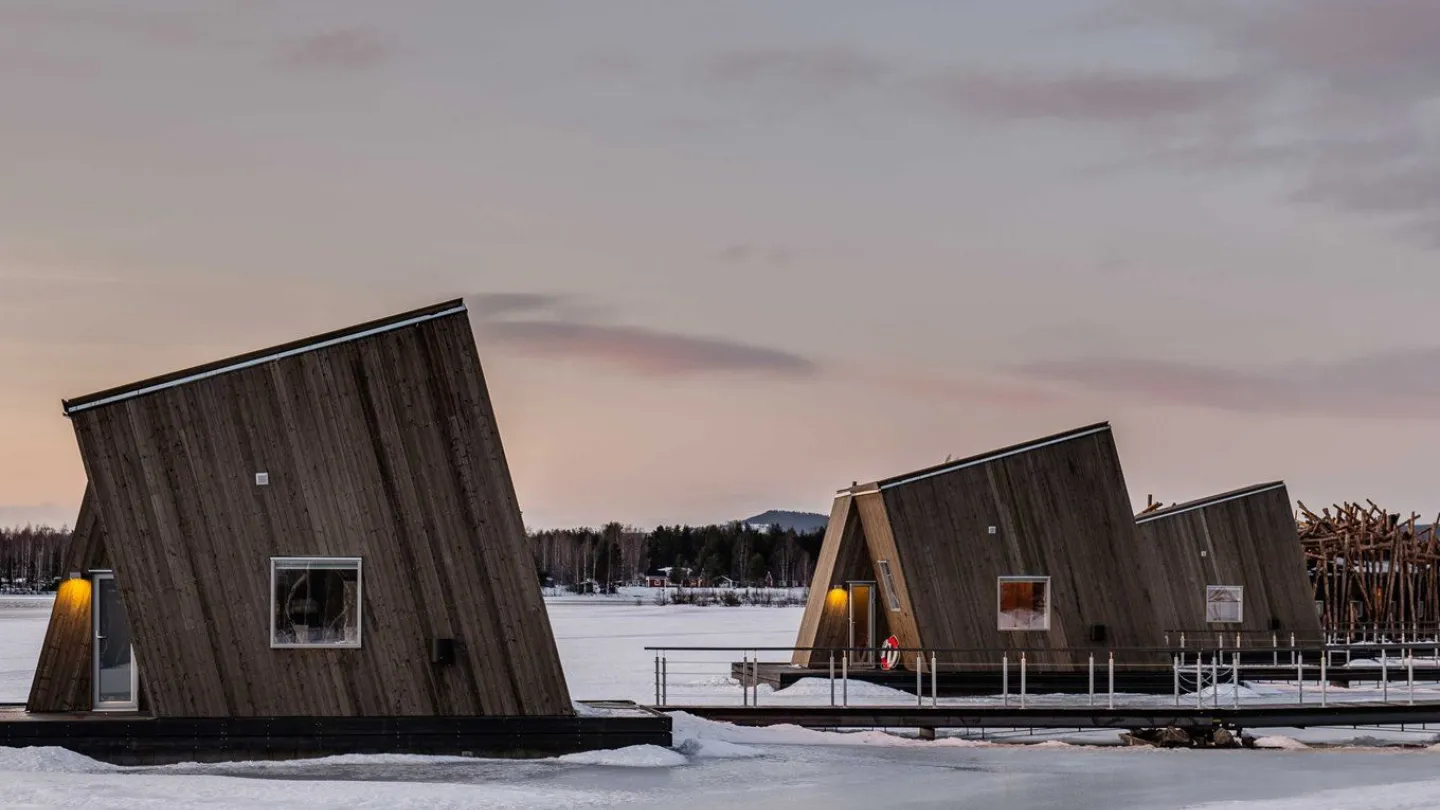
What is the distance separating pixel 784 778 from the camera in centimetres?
2028

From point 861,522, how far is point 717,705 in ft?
23.1

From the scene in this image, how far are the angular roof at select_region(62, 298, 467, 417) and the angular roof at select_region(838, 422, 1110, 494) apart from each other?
11.7 m

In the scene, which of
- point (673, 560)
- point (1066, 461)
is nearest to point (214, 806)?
point (1066, 461)

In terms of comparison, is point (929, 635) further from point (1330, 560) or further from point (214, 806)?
point (1330, 560)

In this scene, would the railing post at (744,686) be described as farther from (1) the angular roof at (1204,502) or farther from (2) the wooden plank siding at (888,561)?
(1) the angular roof at (1204,502)

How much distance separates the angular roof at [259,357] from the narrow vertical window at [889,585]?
41.6 ft

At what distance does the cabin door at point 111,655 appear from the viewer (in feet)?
72.8

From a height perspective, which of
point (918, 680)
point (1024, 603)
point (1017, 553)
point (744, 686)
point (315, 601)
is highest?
point (1017, 553)

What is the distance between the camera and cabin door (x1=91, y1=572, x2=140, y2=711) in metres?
22.2

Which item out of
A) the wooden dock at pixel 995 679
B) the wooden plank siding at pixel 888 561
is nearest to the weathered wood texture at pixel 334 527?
the wooden dock at pixel 995 679

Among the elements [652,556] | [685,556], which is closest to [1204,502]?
[685,556]

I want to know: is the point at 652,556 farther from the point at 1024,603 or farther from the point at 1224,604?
the point at 1024,603

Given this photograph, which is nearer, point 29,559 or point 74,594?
point 74,594

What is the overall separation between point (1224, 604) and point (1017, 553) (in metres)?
10.4
